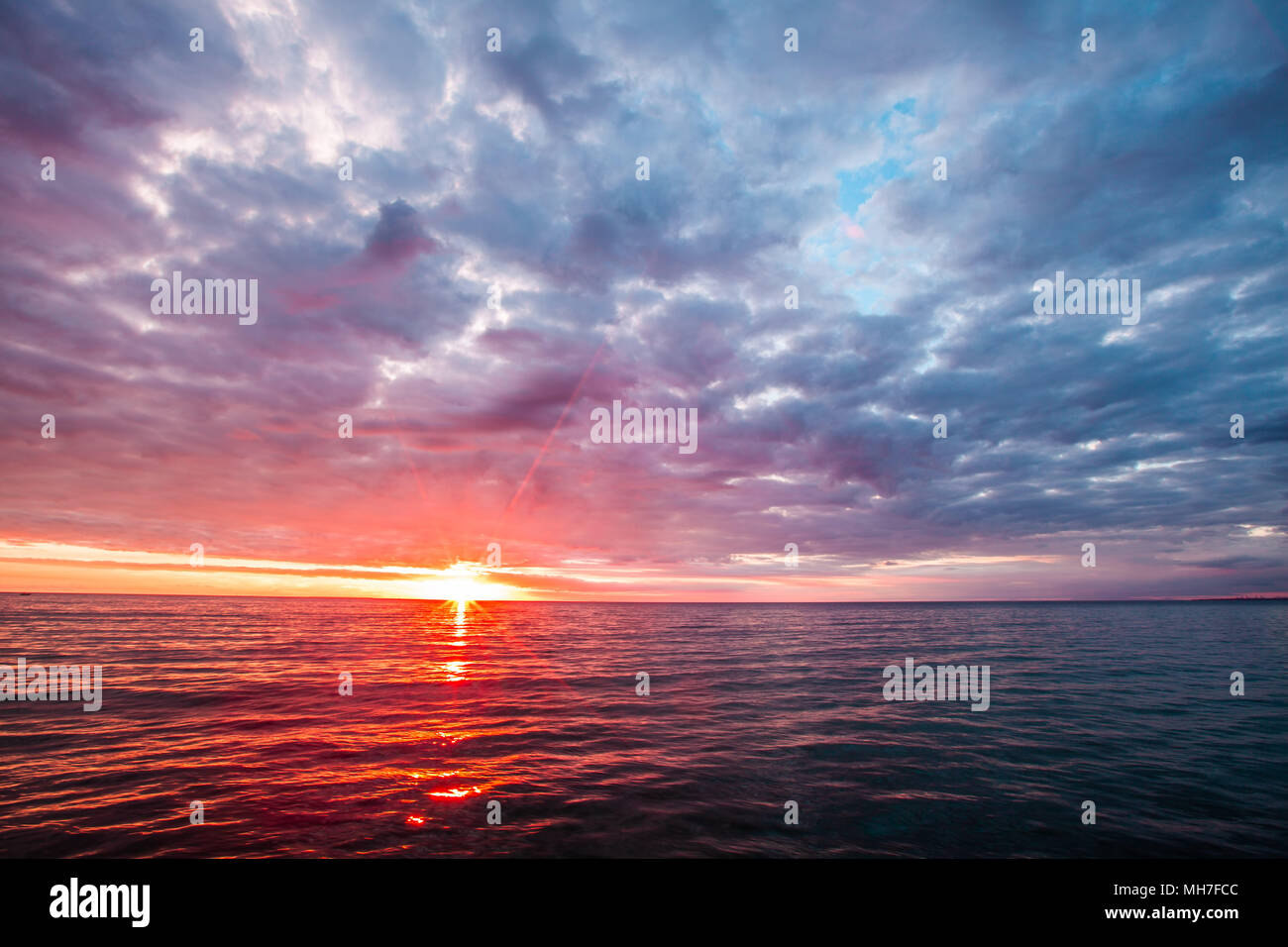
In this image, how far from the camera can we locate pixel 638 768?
618 inches

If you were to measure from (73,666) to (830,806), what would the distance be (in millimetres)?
45096

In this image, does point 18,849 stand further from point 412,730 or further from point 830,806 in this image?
point 830,806

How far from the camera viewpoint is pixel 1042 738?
19.1m

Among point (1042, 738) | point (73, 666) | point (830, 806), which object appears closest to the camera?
point (830, 806)

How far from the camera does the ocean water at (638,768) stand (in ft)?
36.3

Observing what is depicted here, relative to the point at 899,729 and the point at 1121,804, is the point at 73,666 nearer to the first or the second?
the point at 899,729

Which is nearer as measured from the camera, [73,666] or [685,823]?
[685,823]

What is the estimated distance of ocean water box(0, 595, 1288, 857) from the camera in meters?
11.1

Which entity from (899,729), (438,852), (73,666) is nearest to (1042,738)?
(899,729)
